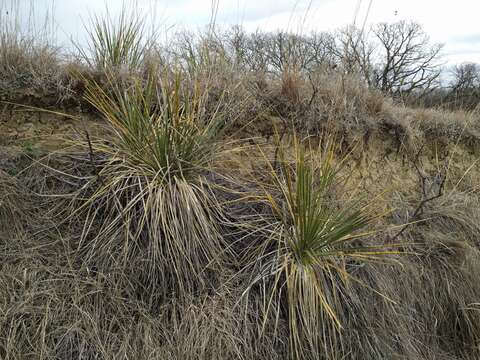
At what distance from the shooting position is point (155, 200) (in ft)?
7.44

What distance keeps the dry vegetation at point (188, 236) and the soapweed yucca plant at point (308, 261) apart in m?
0.01

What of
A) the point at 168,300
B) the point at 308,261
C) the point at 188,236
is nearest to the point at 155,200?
the point at 188,236

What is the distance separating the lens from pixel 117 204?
7.63 ft

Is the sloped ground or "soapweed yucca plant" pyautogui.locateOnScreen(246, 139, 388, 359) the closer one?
the sloped ground

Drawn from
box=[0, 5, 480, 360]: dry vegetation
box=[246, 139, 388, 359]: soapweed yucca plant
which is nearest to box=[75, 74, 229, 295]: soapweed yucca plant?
box=[0, 5, 480, 360]: dry vegetation

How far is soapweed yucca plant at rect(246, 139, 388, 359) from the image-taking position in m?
2.12

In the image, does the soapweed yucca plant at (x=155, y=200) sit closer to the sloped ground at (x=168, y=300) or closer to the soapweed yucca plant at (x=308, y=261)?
the sloped ground at (x=168, y=300)

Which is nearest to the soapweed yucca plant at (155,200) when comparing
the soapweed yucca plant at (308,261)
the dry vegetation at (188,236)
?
the dry vegetation at (188,236)

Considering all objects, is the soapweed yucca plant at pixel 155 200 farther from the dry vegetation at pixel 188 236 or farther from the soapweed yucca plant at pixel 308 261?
the soapweed yucca plant at pixel 308 261

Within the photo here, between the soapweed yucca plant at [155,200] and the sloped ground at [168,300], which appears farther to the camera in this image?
the soapweed yucca plant at [155,200]

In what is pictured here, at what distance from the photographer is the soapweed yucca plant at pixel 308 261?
83.7 inches

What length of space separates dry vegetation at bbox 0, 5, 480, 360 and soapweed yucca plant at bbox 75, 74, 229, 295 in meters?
0.01

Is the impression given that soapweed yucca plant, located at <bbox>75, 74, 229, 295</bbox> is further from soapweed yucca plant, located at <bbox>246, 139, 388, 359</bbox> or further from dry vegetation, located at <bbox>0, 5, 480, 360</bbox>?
soapweed yucca plant, located at <bbox>246, 139, 388, 359</bbox>

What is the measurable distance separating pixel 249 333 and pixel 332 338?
0.52 m
